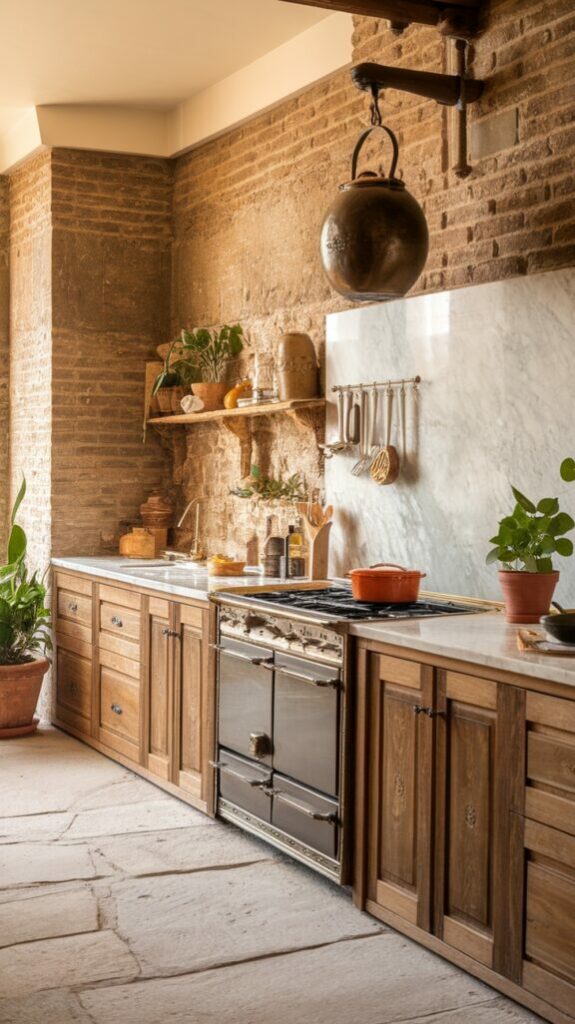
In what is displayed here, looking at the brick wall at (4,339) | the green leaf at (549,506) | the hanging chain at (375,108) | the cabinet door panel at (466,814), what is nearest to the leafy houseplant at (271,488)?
the hanging chain at (375,108)

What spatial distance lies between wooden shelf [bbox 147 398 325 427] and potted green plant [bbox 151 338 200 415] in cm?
9

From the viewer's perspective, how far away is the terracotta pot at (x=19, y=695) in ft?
20.5

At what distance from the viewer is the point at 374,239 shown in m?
4.07

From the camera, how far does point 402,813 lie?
3.56 metres

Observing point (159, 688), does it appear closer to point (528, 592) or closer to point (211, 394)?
point (211, 394)

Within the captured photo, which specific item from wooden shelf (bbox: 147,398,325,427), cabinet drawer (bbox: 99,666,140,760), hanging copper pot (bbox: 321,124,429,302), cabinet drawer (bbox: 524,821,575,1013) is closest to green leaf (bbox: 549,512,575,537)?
cabinet drawer (bbox: 524,821,575,1013)

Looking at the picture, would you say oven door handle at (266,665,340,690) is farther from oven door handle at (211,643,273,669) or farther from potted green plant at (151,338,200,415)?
potted green plant at (151,338,200,415)

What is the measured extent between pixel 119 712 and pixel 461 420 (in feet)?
7.94

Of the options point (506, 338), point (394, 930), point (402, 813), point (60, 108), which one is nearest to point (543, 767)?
point (402, 813)

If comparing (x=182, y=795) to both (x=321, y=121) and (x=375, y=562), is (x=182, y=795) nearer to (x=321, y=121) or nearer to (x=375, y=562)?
(x=375, y=562)

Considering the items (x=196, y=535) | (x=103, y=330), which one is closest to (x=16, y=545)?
(x=196, y=535)

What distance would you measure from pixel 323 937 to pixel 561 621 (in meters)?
1.30

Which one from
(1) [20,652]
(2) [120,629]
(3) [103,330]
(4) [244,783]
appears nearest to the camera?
(4) [244,783]

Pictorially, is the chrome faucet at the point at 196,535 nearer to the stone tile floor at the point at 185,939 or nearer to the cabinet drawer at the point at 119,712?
the cabinet drawer at the point at 119,712
